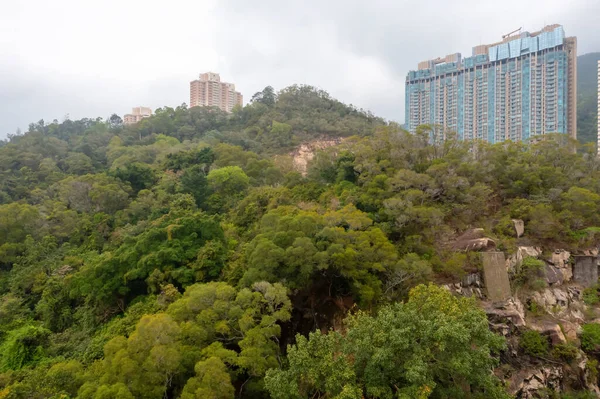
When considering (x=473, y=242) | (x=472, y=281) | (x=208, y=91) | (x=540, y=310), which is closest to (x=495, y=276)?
(x=472, y=281)

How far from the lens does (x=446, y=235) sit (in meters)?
14.3

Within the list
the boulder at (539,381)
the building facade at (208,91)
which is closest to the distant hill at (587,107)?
the boulder at (539,381)

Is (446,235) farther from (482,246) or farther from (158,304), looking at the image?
(158,304)

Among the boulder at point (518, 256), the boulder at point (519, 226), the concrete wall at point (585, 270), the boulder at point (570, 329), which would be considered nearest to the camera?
the boulder at point (570, 329)

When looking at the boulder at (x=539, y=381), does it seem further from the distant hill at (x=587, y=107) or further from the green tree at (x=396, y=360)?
the distant hill at (x=587, y=107)

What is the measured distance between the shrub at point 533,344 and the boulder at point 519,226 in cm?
434

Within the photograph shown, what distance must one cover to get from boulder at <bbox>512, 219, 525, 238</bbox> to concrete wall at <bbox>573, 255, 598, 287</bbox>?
2.16m

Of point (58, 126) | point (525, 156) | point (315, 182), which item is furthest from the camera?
point (58, 126)

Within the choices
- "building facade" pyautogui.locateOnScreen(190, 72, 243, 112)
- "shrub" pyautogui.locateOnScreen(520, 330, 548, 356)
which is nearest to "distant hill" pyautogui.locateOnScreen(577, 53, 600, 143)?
"shrub" pyautogui.locateOnScreen(520, 330, 548, 356)

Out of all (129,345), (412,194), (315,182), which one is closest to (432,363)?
(129,345)

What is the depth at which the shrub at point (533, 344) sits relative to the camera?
11.1 meters

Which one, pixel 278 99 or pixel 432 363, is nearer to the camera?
pixel 432 363

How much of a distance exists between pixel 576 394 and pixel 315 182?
1237 cm

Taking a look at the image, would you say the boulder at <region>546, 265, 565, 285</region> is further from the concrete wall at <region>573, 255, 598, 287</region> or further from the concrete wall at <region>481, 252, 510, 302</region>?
the concrete wall at <region>481, 252, 510, 302</region>
